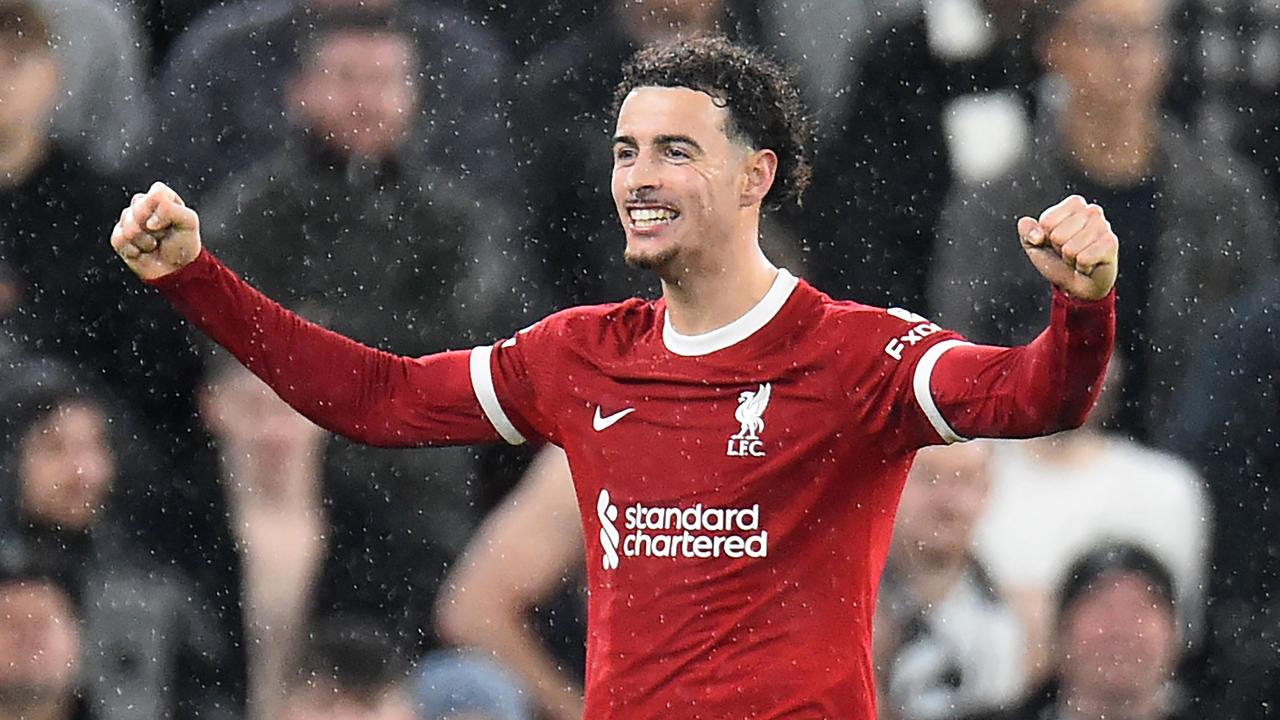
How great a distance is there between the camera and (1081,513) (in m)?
5.46

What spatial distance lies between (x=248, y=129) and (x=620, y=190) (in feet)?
7.97

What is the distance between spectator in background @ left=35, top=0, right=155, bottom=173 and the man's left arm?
301 centimetres

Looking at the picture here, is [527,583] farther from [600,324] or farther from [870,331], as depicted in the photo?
[870,331]

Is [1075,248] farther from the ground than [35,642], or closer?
farther from the ground

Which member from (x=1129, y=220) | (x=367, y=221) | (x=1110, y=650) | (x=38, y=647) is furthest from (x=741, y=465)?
(x=1129, y=220)

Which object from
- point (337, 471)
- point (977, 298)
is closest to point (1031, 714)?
point (977, 298)

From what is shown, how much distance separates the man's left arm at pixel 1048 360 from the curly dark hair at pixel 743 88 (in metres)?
0.54

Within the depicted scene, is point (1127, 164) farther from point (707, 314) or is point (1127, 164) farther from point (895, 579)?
point (707, 314)

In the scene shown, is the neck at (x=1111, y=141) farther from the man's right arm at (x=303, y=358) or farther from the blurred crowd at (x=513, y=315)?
the man's right arm at (x=303, y=358)

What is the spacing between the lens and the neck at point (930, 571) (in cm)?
527

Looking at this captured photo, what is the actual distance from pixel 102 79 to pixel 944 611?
101 inches

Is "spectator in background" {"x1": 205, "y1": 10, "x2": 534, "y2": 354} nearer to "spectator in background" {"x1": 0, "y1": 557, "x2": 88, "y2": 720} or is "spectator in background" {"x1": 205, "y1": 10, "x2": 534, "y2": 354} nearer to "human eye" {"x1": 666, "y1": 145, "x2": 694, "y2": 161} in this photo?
"spectator in background" {"x1": 0, "y1": 557, "x2": 88, "y2": 720}

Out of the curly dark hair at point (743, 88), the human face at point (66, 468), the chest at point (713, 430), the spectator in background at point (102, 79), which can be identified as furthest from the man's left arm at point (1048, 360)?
the spectator in background at point (102, 79)

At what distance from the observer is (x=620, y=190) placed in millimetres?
3443
